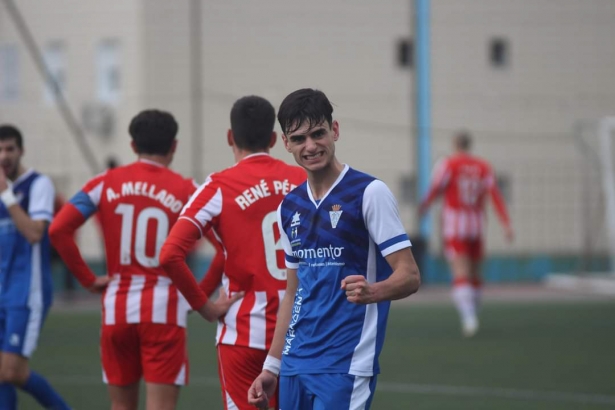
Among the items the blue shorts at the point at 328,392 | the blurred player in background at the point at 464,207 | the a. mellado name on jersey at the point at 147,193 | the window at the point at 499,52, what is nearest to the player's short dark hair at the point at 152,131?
the a. mellado name on jersey at the point at 147,193

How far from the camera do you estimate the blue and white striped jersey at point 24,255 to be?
736 cm

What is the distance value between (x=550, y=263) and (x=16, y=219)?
18098mm

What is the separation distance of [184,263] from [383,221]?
3.95 feet

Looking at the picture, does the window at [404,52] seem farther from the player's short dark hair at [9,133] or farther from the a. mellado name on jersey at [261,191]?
the a. mellado name on jersey at [261,191]

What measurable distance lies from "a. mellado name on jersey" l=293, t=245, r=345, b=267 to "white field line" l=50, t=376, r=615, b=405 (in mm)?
4965

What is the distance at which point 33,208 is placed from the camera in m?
7.31

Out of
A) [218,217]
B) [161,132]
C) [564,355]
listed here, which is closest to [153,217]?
[161,132]

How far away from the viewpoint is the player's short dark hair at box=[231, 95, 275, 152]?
553cm

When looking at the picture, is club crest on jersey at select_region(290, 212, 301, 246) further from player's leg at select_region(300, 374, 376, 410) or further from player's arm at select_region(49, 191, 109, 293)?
player's arm at select_region(49, 191, 109, 293)

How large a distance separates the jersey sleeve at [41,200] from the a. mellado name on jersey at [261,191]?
2369 mm

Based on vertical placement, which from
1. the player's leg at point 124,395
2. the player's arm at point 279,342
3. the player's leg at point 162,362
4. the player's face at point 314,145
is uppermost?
the player's face at point 314,145

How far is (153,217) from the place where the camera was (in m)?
6.21

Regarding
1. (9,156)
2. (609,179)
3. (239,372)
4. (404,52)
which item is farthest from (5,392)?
(404,52)

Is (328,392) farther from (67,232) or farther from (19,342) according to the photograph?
(19,342)
